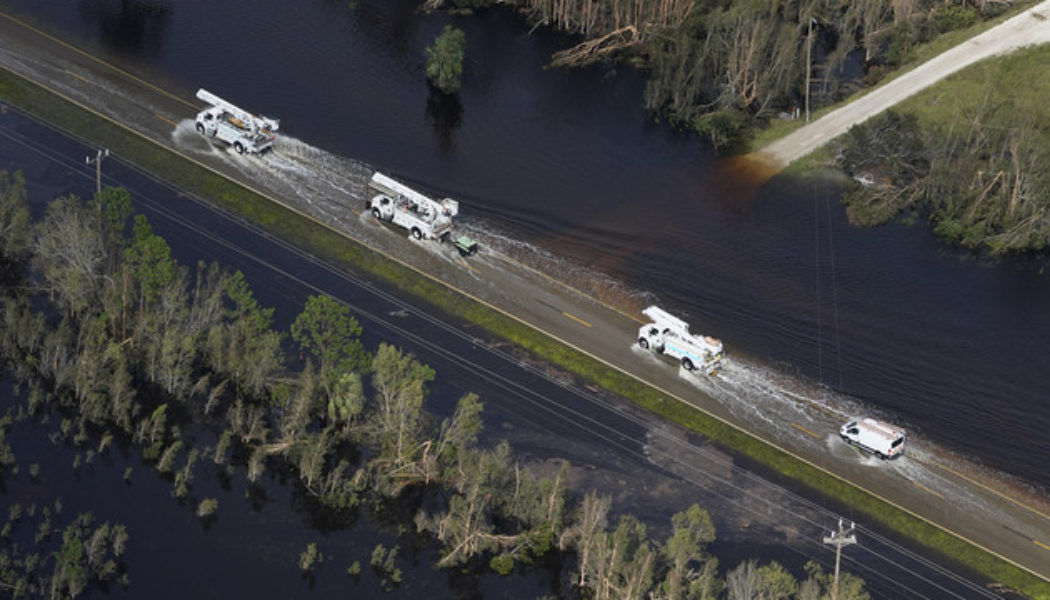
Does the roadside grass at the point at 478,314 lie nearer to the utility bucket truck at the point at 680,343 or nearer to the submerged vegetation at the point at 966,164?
the utility bucket truck at the point at 680,343

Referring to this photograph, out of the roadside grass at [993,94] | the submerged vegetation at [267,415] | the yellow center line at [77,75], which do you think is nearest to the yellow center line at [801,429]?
the submerged vegetation at [267,415]

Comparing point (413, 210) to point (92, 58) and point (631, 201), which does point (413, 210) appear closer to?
point (631, 201)

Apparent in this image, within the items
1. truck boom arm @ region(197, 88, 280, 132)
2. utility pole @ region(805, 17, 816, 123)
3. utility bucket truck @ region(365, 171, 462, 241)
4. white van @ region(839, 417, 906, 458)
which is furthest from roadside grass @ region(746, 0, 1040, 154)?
truck boom arm @ region(197, 88, 280, 132)

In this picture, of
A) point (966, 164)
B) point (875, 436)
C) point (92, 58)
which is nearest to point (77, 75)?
point (92, 58)

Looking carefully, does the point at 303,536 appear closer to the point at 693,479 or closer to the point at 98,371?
the point at 98,371

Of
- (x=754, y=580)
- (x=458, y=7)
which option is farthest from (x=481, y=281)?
(x=458, y=7)
